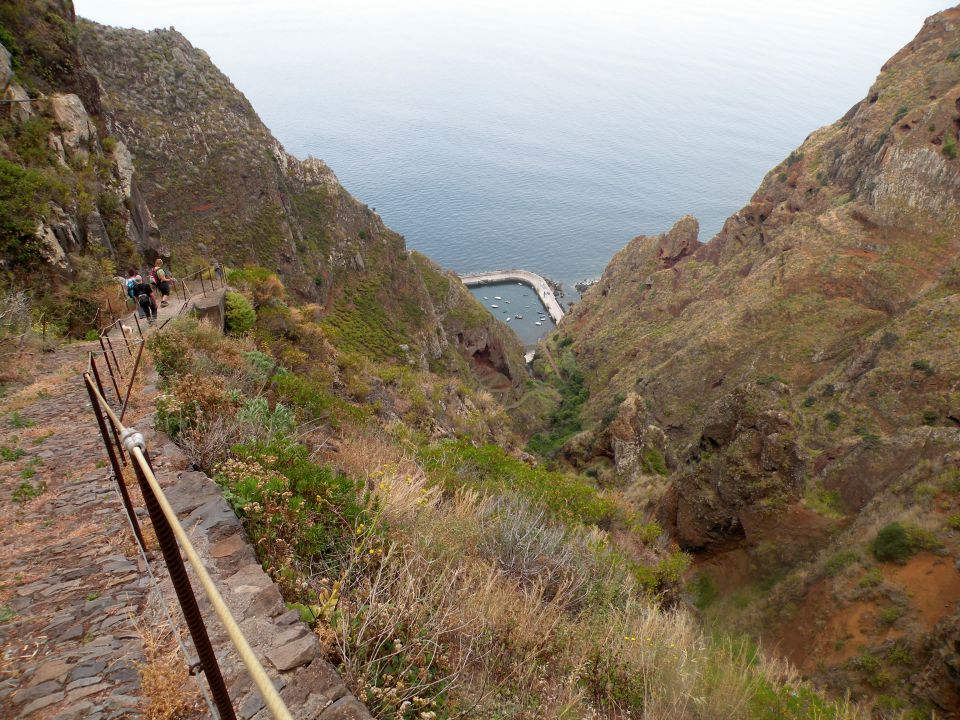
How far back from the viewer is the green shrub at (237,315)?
1598 centimetres

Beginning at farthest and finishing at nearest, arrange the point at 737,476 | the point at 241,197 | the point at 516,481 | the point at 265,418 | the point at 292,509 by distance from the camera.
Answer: the point at 241,197
the point at 737,476
the point at 516,481
the point at 265,418
the point at 292,509

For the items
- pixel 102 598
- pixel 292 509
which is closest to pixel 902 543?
pixel 292 509

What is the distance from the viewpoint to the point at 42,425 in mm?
8008

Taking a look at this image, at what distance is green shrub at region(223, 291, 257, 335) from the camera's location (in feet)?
52.4

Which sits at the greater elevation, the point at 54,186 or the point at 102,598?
the point at 54,186

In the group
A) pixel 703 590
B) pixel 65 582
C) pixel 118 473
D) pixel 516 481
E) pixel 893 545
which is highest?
pixel 118 473

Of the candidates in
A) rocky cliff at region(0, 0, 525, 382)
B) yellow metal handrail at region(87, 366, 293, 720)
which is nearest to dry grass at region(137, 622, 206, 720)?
yellow metal handrail at region(87, 366, 293, 720)

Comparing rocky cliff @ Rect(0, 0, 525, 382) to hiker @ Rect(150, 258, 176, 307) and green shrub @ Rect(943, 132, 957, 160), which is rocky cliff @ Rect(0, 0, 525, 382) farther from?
green shrub @ Rect(943, 132, 957, 160)

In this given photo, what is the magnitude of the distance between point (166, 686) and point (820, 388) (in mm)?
40122

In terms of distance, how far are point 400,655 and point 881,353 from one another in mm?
39124

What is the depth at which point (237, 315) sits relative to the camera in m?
16.2

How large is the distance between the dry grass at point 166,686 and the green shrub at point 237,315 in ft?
43.7

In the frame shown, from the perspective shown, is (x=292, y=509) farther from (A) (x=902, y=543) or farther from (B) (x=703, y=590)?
(A) (x=902, y=543)

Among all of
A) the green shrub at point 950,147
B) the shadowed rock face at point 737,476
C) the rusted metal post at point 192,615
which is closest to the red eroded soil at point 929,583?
the shadowed rock face at point 737,476
